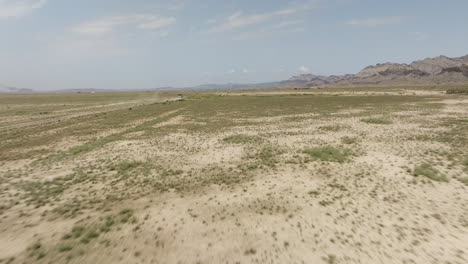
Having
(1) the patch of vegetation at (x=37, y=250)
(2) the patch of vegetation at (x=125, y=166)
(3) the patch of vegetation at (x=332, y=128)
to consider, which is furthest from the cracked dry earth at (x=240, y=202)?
(3) the patch of vegetation at (x=332, y=128)

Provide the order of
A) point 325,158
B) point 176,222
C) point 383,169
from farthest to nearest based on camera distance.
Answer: point 325,158, point 383,169, point 176,222

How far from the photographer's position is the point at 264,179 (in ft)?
51.0

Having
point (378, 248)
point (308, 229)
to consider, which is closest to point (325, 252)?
point (308, 229)

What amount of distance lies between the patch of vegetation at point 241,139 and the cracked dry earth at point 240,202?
5.49 ft

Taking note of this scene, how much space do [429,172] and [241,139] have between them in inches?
662

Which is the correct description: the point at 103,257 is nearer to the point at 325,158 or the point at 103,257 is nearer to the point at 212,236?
the point at 212,236

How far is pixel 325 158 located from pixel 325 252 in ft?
37.4

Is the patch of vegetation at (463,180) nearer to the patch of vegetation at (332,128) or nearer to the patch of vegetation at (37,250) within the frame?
the patch of vegetation at (332,128)

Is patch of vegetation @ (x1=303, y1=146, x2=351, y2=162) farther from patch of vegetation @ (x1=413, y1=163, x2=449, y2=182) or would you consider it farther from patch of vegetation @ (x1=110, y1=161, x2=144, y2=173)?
patch of vegetation @ (x1=110, y1=161, x2=144, y2=173)

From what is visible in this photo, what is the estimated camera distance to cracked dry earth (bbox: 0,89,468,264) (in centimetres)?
897

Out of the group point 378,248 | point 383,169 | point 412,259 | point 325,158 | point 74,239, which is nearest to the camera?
point 412,259

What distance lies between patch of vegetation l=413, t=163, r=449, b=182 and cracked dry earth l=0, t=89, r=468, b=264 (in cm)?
6

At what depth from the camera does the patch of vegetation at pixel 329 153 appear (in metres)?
19.0

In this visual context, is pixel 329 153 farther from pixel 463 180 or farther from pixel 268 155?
pixel 463 180
